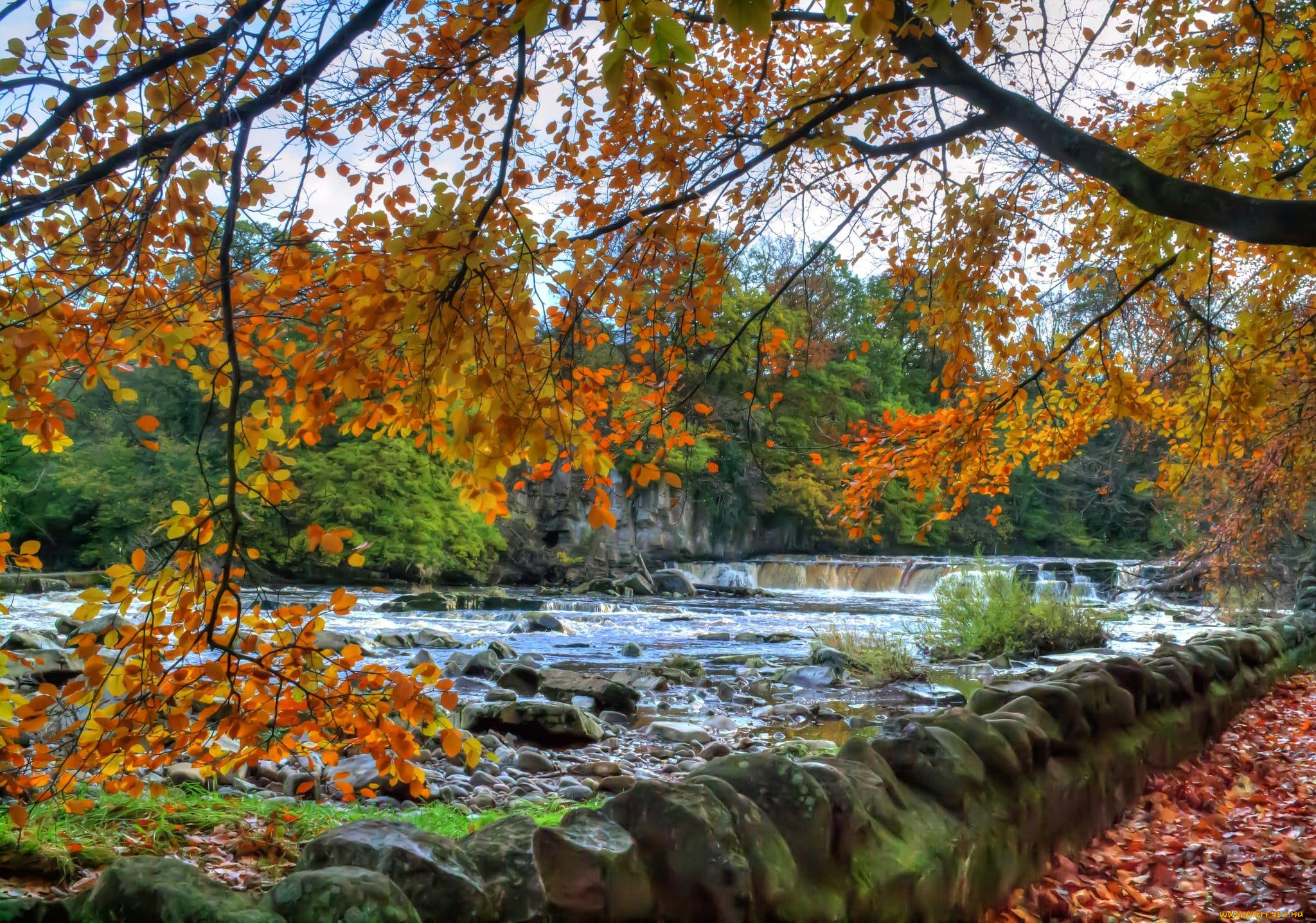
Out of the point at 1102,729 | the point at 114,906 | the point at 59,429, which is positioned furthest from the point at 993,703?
the point at 59,429

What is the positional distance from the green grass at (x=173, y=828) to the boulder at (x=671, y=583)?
788 inches

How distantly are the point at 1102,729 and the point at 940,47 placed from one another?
2838 mm

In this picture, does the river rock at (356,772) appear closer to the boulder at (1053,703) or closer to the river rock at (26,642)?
the boulder at (1053,703)

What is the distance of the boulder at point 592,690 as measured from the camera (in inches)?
344

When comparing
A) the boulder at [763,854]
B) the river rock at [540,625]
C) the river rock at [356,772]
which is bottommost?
the river rock at [540,625]

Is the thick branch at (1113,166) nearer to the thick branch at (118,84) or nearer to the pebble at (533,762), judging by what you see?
the thick branch at (118,84)

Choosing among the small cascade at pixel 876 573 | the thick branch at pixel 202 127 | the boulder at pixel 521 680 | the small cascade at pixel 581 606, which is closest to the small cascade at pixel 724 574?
the small cascade at pixel 876 573

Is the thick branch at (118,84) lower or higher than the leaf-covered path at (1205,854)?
higher

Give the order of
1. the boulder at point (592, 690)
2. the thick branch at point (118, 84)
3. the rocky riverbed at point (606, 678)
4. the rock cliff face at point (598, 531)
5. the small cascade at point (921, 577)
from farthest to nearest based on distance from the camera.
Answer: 1. the rock cliff face at point (598, 531)
2. the small cascade at point (921, 577)
3. the boulder at point (592, 690)
4. the rocky riverbed at point (606, 678)
5. the thick branch at point (118, 84)

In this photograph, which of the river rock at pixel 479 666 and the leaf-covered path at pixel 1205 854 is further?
the river rock at pixel 479 666

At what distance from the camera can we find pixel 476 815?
15.5ft

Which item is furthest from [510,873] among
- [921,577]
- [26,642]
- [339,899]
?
[921,577]

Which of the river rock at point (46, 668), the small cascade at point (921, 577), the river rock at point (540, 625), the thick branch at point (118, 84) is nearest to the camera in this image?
the thick branch at point (118, 84)

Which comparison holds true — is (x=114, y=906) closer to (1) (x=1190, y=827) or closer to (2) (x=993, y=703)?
(2) (x=993, y=703)
